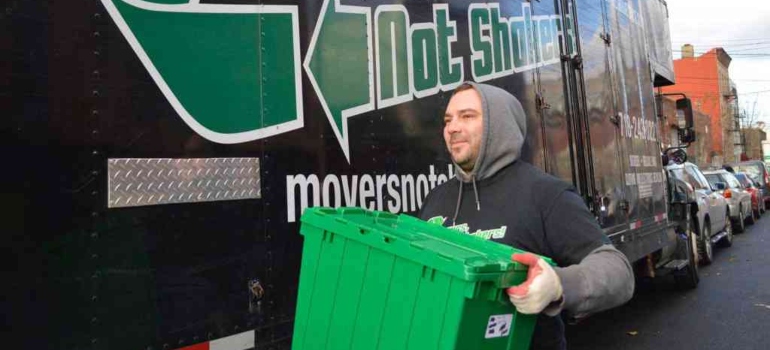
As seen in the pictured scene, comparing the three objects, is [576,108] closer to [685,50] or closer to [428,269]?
[428,269]

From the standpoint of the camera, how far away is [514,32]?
4.13 m

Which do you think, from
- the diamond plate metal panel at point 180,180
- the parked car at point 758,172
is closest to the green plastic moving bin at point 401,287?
the diamond plate metal panel at point 180,180

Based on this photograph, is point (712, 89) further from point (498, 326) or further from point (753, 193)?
point (498, 326)

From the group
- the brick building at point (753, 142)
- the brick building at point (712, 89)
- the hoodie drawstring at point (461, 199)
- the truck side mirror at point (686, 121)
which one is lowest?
the hoodie drawstring at point (461, 199)

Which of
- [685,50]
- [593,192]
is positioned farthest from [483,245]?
[685,50]

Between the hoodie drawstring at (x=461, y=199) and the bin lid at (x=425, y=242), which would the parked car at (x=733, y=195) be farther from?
the bin lid at (x=425, y=242)

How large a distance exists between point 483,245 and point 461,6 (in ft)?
7.44

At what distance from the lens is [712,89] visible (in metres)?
57.7

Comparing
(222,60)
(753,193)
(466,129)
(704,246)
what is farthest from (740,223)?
(222,60)

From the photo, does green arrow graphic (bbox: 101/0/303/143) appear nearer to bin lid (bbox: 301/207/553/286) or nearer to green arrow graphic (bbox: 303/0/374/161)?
green arrow graphic (bbox: 303/0/374/161)

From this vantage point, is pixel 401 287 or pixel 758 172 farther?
pixel 758 172

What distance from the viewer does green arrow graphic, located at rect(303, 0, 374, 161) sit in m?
2.61

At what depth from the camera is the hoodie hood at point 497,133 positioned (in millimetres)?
1919

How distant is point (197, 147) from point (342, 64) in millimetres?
819
